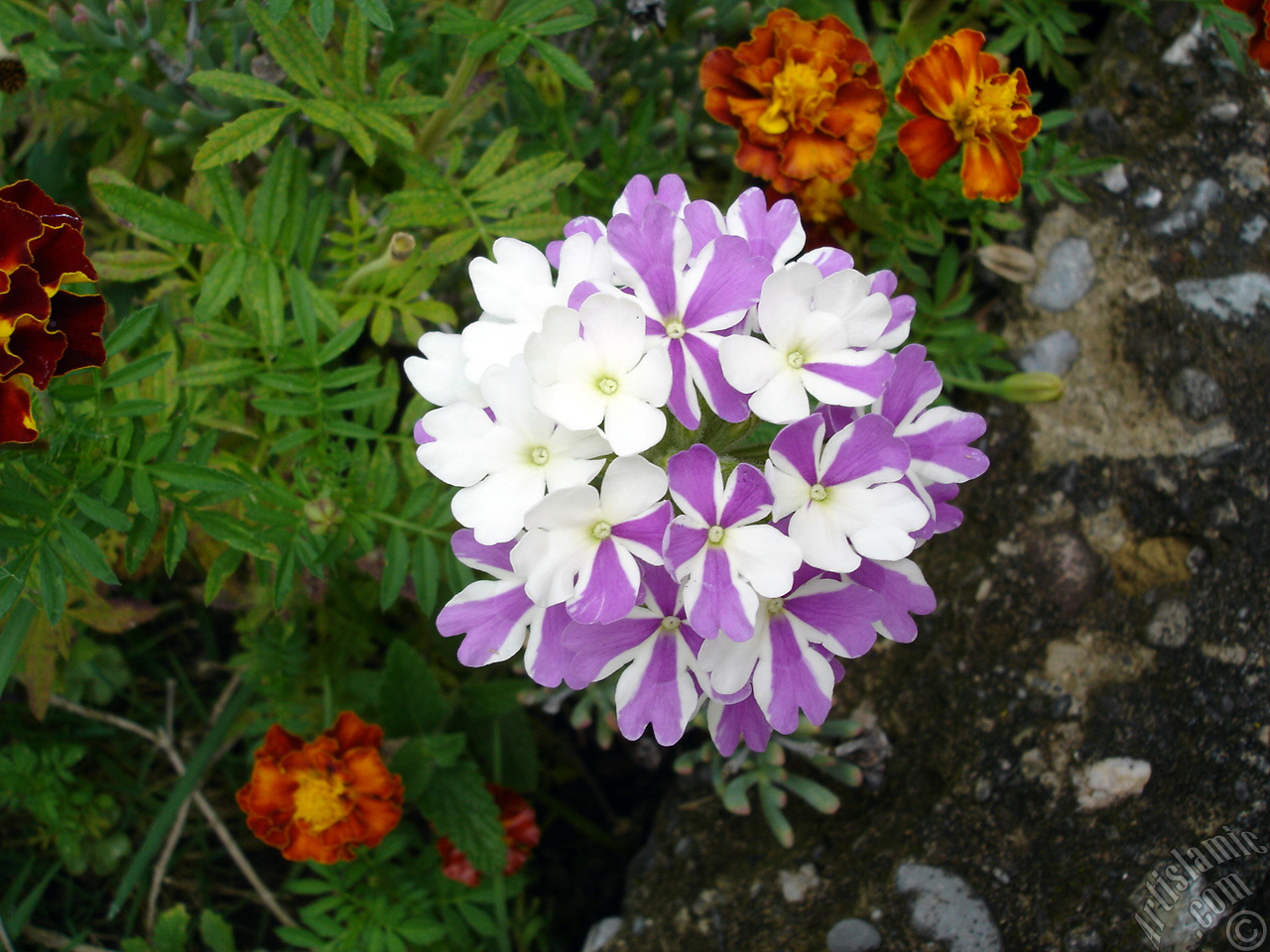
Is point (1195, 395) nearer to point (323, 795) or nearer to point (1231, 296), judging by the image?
point (1231, 296)

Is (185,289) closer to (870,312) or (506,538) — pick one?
(506,538)

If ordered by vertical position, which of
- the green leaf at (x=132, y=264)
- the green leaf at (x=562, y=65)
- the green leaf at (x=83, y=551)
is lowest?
the green leaf at (x=83, y=551)

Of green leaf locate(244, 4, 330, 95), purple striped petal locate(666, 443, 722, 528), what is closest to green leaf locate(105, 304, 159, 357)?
green leaf locate(244, 4, 330, 95)

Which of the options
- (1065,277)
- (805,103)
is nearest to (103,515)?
(805,103)

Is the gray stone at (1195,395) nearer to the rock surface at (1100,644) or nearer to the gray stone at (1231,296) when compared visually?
the rock surface at (1100,644)

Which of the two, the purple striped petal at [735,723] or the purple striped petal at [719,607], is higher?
the purple striped petal at [719,607]

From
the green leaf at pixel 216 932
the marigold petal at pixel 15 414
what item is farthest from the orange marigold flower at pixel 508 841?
the marigold petal at pixel 15 414

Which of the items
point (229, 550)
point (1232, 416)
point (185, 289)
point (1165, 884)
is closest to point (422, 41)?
point (185, 289)
